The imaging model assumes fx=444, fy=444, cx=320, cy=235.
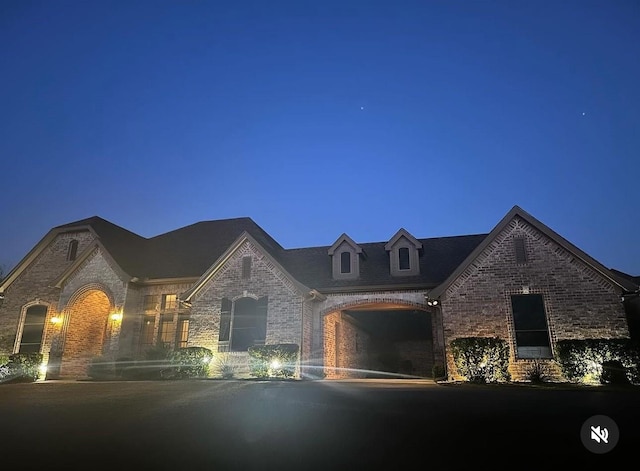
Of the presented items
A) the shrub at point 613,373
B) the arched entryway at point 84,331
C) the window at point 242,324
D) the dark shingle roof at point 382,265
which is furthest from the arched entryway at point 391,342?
the arched entryway at point 84,331

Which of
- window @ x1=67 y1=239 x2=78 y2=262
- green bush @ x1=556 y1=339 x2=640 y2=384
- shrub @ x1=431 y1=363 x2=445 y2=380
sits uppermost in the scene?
window @ x1=67 y1=239 x2=78 y2=262

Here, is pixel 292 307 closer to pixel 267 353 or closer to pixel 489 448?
pixel 267 353

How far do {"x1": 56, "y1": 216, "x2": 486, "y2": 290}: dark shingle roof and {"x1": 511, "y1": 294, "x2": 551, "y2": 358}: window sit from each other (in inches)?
144

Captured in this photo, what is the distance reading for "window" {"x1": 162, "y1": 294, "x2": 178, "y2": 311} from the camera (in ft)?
73.4

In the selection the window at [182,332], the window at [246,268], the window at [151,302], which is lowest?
the window at [182,332]

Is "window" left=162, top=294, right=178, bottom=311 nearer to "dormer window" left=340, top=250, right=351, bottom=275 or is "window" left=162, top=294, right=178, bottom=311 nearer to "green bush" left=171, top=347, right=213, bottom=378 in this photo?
"green bush" left=171, top=347, right=213, bottom=378

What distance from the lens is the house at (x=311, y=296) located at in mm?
15781

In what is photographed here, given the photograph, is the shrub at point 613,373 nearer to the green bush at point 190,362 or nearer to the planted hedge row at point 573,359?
the planted hedge row at point 573,359

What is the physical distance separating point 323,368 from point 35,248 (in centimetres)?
1797

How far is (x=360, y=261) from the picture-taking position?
21.8 metres

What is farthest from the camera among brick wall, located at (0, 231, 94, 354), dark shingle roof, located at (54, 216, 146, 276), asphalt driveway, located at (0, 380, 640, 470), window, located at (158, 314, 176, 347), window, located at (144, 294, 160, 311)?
brick wall, located at (0, 231, 94, 354)

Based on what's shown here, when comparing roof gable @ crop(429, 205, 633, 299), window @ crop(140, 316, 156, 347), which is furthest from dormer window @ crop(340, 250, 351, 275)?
window @ crop(140, 316, 156, 347)

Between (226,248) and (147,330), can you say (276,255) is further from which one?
(147,330)

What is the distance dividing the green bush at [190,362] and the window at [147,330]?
15.2ft
